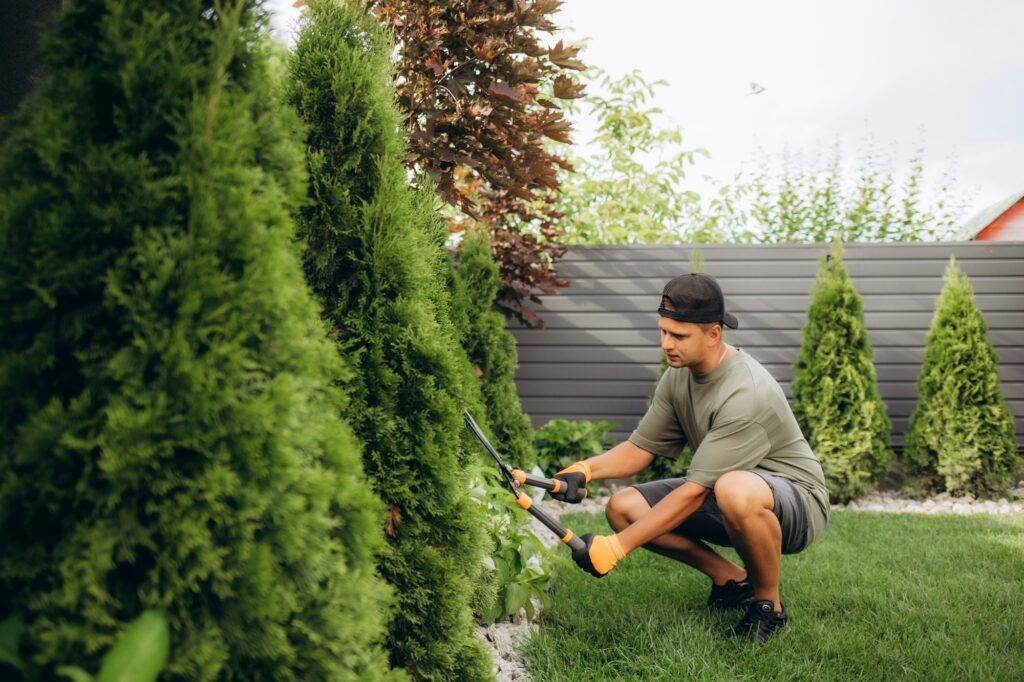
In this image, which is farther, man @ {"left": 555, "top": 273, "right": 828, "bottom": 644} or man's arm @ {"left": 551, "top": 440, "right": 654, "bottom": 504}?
man's arm @ {"left": 551, "top": 440, "right": 654, "bottom": 504}

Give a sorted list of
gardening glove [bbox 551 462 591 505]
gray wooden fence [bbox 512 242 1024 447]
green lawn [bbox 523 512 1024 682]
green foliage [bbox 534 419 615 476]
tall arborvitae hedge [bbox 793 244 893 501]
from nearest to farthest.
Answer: green lawn [bbox 523 512 1024 682], gardening glove [bbox 551 462 591 505], tall arborvitae hedge [bbox 793 244 893 501], green foliage [bbox 534 419 615 476], gray wooden fence [bbox 512 242 1024 447]

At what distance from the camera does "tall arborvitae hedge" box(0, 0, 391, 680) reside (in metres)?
1.20

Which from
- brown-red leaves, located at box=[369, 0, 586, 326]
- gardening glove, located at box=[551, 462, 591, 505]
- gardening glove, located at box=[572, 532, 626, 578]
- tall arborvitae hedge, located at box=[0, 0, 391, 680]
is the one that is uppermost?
brown-red leaves, located at box=[369, 0, 586, 326]

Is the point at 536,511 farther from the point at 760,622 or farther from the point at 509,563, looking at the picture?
the point at 760,622

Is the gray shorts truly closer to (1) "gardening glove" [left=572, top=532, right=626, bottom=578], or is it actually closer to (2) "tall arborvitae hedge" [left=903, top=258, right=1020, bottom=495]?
(1) "gardening glove" [left=572, top=532, right=626, bottom=578]

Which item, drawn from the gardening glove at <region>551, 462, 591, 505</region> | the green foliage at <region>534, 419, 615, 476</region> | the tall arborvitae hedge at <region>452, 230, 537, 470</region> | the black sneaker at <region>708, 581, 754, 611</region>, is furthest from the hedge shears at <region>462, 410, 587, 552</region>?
the green foliage at <region>534, 419, 615, 476</region>

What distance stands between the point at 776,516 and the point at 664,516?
0.58 m

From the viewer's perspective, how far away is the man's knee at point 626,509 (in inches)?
135

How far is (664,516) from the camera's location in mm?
2910

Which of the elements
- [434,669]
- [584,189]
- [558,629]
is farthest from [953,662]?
[584,189]

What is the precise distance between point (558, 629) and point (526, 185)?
2.31 meters

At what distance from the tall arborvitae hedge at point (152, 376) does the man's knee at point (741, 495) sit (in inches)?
78.4

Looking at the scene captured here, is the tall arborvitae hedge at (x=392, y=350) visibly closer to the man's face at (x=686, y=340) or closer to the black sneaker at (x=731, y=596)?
the man's face at (x=686, y=340)

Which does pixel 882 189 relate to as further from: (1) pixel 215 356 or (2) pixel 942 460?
(1) pixel 215 356
